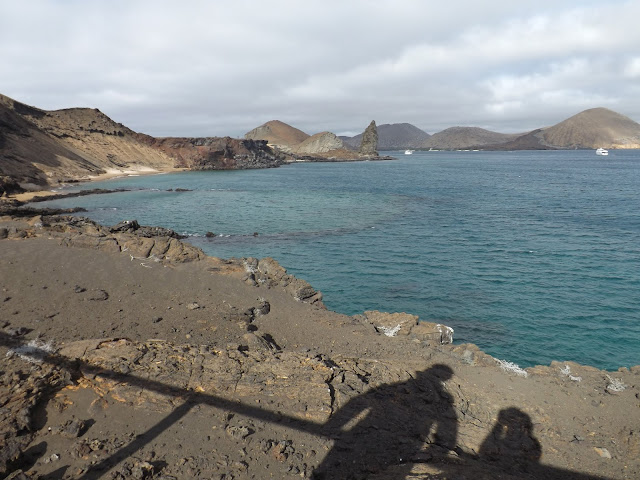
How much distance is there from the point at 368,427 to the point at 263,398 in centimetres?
160

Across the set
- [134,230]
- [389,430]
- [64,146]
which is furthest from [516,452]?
[64,146]

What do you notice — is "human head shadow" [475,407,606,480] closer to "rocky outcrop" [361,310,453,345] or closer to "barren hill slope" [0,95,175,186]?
"rocky outcrop" [361,310,453,345]

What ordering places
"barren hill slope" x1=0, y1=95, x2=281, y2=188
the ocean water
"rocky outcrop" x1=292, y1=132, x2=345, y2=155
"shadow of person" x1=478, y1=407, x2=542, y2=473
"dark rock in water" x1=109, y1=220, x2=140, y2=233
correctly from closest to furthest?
"shadow of person" x1=478, y1=407, x2=542, y2=473, the ocean water, "dark rock in water" x1=109, y1=220, x2=140, y2=233, "barren hill slope" x1=0, y1=95, x2=281, y2=188, "rocky outcrop" x1=292, y1=132, x2=345, y2=155

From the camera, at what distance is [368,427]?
5547mm

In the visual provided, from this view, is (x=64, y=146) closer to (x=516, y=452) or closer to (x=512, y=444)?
(x=512, y=444)

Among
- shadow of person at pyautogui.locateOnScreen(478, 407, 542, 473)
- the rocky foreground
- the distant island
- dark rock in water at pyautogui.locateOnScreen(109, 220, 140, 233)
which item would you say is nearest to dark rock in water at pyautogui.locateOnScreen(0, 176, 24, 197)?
the distant island

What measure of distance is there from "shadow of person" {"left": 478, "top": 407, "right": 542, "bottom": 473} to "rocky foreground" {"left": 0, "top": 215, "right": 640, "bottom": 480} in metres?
0.03

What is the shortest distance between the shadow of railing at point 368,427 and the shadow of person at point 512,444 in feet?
0.06

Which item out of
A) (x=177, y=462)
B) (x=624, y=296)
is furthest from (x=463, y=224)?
(x=177, y=462)

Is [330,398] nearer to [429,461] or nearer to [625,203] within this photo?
[429,461]

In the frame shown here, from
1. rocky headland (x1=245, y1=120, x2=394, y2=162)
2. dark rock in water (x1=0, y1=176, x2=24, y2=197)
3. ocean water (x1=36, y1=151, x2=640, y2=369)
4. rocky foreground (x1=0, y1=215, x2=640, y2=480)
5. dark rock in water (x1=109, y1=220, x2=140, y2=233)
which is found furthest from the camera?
rocky headland (x1=245, y1=120, x2=394, y2=162)

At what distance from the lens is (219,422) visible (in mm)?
5203

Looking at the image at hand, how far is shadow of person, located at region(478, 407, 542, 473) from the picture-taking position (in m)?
5.61

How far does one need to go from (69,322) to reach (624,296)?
1899 centimetres
